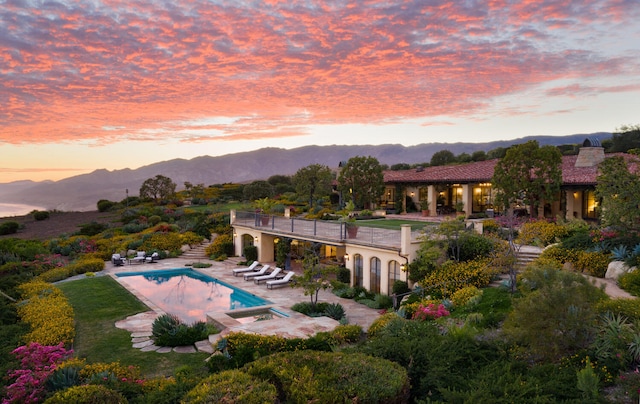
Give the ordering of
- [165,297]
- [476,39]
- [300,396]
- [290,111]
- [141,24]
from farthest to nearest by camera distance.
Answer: [290,111] < [476,39] < [141,24] < [165,297] < [300,396]

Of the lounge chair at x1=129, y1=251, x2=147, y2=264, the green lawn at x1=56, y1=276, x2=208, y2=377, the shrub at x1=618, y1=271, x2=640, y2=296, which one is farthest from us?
the lounge chair at x1=129, y1=251, x2=147, y2=264

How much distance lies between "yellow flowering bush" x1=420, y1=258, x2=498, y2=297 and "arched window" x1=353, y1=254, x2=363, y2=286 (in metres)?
3.66

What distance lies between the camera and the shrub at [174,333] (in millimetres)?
12031

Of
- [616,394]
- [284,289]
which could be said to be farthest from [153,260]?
[616,394]

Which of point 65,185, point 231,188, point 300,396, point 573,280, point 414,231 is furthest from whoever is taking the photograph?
point 65,185

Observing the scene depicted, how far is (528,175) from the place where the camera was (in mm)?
23969

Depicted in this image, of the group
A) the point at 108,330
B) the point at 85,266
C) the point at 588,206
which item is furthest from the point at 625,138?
the point at 108,330

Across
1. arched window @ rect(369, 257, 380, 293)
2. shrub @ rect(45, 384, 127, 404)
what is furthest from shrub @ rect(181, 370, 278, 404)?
arched window @ rect(369, 257, 380, 293)

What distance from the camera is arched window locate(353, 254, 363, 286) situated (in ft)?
62.0

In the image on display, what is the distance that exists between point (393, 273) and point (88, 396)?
12.4 meters

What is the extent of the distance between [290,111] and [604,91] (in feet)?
85.4

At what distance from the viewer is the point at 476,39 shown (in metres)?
22.1

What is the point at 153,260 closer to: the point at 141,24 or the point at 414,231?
the point at 141,24

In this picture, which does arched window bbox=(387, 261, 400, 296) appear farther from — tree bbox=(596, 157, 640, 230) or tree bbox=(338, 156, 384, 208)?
tree bbox=(338, 156, 384, 208)
